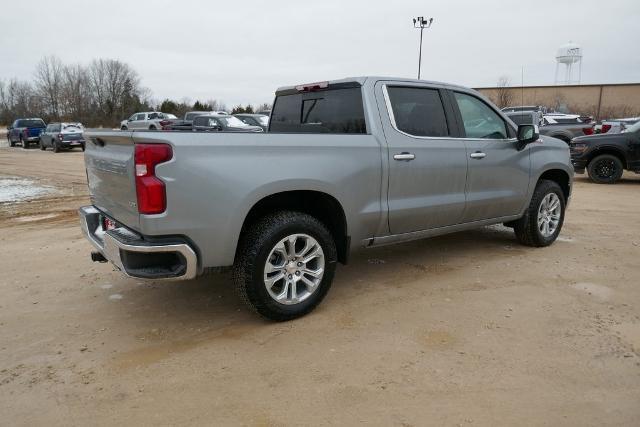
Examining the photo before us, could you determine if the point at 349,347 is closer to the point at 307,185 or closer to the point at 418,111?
the point at 307,185

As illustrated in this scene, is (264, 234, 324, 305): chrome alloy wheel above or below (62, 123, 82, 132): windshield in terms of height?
below

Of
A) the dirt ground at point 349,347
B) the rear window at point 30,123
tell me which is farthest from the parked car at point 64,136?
the dirt ground at point 349,347

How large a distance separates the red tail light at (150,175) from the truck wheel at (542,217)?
13.5 ft

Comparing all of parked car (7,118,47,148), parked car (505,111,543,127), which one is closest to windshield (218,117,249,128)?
parked car (505,111,543,127)

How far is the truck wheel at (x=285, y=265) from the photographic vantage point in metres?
3.42

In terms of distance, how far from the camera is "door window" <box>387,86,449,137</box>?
4.25 meters

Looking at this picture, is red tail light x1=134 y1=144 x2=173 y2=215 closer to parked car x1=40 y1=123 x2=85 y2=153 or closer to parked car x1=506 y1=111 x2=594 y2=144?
parked car x1=506 y1=111 x2=594 y2=144

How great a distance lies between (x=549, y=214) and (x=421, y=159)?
2.41 m

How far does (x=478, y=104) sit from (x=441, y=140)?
Answer: 86cm

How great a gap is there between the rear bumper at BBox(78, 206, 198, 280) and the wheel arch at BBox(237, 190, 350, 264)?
518 millimetres

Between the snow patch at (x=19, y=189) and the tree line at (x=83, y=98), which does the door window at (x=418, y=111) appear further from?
the tree line at (x=83, y=98)

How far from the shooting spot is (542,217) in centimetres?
568

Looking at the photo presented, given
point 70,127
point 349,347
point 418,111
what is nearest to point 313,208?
→ point 349,347

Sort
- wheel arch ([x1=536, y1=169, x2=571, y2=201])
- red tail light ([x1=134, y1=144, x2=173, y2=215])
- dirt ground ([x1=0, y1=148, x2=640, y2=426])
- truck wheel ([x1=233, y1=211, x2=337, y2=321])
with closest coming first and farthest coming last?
dirt ground ([x1=0, y1=148, x2=640, y2=426]), red tail light ([x1=134, y1=144, x2=173, y2=215]), truck wheel ([x1=233, y1=211, x2=337, y2=321]), wheel arch ([x1=536, y1=169, x2=571, y2=201])
